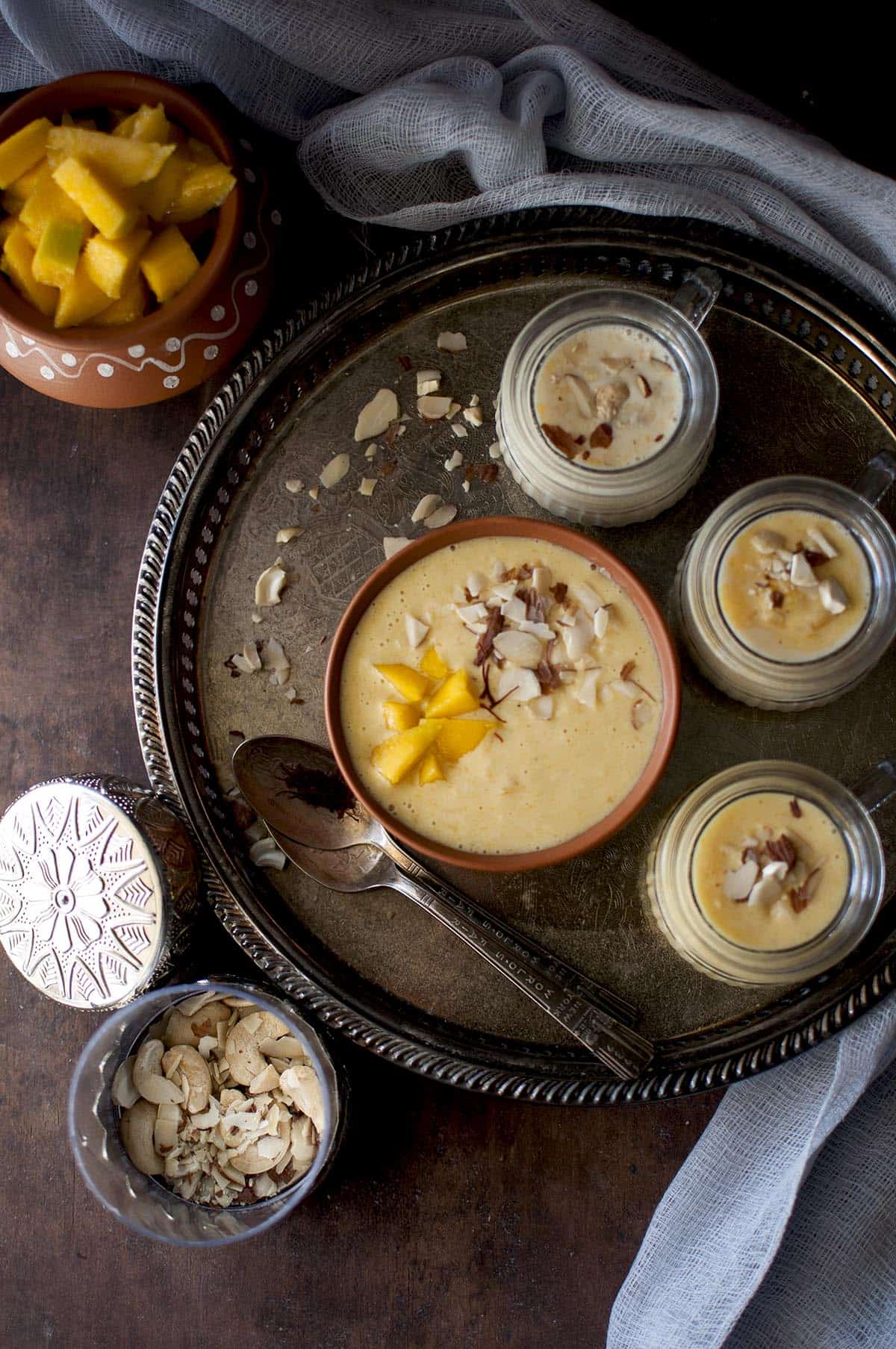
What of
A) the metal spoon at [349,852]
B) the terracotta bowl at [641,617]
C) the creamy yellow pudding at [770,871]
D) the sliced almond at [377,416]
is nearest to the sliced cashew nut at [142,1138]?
the metal spoon at [349,852]

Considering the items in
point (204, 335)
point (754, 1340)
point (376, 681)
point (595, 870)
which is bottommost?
point (754, 1340)

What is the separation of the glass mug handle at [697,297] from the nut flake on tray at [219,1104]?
1.00 m

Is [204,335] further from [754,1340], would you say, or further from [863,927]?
[754,1340]

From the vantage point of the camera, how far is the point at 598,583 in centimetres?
120

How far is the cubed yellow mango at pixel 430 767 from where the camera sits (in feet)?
3.87

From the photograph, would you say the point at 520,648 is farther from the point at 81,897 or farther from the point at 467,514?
the point at 81,897

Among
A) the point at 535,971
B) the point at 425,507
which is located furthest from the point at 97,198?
the point at 535,971

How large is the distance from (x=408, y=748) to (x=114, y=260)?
0.63 metres

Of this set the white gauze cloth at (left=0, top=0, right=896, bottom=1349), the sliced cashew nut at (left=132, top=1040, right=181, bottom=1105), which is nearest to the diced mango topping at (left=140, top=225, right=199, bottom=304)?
the white gauze cloth at (left=0, top=0, right=896, bottom=1349)

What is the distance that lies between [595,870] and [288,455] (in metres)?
0.64

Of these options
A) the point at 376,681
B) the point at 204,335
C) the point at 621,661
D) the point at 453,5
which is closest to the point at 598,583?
the point at 621,661

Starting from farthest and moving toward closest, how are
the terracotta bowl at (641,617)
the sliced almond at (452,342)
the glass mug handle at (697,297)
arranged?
the sliced almond at (452,342) → the glass mug handle at (697,297) → the terracotta bowl at (641,617)

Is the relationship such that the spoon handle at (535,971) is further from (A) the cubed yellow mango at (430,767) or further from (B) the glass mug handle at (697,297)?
(B) the glass mug handle at (697,297)

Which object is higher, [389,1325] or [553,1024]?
[553,1024]
